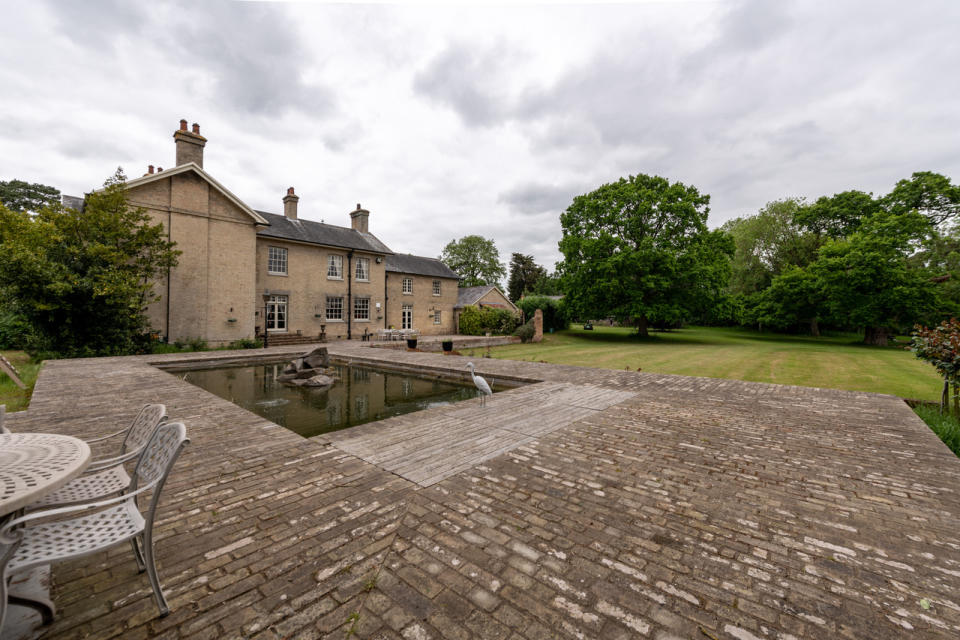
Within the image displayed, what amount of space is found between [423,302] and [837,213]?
42.8 metres

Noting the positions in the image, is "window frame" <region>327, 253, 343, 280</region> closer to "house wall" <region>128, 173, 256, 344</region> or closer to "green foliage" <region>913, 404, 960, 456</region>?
"house wall" <region>128, 173, 256, 344</region>

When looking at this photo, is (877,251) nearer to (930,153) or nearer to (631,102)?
(930,153)

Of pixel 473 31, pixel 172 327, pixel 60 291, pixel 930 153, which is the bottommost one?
pixel 172 327

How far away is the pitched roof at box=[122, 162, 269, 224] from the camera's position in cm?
1645

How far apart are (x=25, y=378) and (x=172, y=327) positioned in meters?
8.07

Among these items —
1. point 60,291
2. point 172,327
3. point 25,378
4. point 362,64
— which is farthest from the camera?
point 172,327

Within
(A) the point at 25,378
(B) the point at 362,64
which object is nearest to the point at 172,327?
(A) the point at 25,378

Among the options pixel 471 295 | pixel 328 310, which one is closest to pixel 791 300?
pixel 471 295

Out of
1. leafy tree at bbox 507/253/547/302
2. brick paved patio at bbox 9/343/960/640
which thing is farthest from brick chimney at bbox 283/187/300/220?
leafy tree at bbox 507/253/547/302

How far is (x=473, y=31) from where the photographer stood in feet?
36.2

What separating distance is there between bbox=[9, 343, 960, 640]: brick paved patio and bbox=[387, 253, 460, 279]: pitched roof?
969 inches

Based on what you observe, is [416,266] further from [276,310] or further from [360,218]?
[276,310]

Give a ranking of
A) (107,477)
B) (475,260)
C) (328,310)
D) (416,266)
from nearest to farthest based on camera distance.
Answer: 1. (107,477)
2. (328,310)
3. (416,266)
4. (475,260)

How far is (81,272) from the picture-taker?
45.5ft
